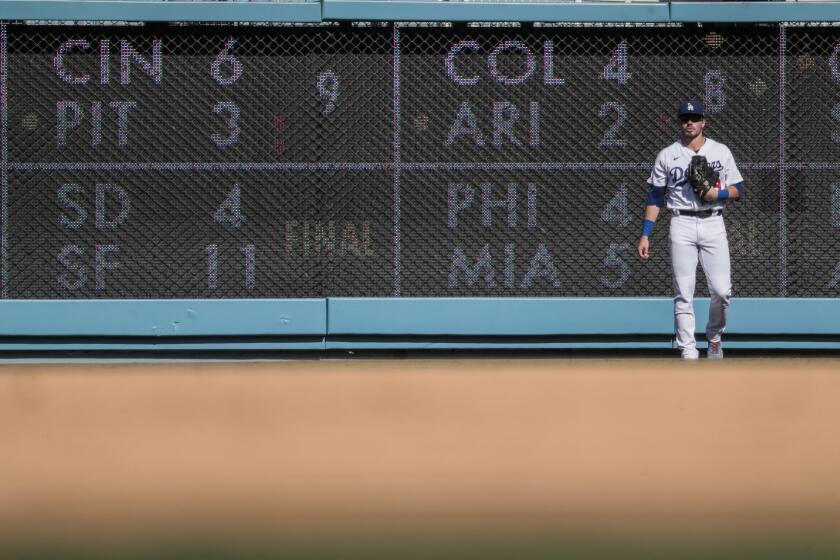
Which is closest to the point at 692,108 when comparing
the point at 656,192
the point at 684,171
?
the point at 684,171

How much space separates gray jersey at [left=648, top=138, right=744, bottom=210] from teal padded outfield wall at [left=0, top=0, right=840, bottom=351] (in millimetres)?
1181

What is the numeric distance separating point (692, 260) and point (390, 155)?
226 cm

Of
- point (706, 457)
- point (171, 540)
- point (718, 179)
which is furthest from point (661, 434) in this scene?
point (718, 179)

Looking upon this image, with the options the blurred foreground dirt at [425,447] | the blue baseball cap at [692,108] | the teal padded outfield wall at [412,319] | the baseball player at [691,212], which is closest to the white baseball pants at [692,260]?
the baseball player at [691,212]

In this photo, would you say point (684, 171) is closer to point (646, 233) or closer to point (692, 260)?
point (646, 233)

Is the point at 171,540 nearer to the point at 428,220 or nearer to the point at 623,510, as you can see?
the point at 623,510

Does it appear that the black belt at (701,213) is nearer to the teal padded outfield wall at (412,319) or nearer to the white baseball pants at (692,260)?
the white baseball pants at (692,260)

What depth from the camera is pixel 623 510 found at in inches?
125

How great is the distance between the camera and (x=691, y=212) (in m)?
7.33

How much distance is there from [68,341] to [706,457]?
620cm

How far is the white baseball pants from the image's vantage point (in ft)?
24.0

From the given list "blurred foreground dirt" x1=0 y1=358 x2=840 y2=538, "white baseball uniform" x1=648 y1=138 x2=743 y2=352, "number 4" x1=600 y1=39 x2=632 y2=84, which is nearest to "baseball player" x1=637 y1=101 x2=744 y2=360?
"white baseball uniform" x1=648 y1=138 x2=743 y2=352

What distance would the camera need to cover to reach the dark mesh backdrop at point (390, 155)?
26.4 feet

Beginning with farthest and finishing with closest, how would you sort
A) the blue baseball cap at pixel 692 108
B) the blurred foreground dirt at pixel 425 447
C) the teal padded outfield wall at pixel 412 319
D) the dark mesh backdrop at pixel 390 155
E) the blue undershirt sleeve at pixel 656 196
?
the teal padded outfield wall at pixel 412 319
the dark mesh backdrop at pixel 390 155
the blue undershirt sleeve at pixel 656 196
the blue baseball cap at pixel 692 108
the blurred foreground dirt at pixel 425 447
